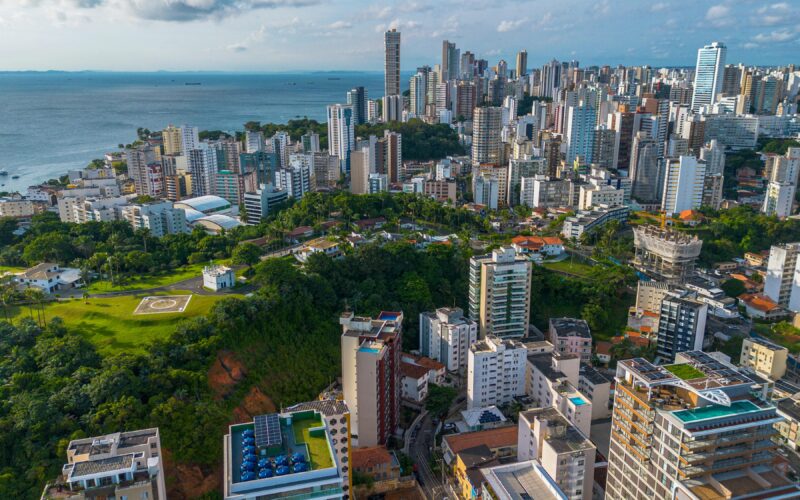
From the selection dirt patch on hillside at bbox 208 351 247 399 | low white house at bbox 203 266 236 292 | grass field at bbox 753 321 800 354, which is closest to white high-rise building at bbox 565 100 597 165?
grass field at bbox 753 321 800 354

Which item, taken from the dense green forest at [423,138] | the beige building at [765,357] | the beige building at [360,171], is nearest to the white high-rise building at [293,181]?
the beige building at [360,171]

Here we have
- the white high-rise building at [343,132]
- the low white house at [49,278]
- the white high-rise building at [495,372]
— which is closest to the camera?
the white high-rise building at [495,372]

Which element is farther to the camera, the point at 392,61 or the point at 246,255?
the point at 392,61

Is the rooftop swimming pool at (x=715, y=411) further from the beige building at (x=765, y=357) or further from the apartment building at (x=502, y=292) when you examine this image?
the apartment building at (x=502, y=292)

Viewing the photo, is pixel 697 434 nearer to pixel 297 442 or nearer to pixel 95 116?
pixel 297 442

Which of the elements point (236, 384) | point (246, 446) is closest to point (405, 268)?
point (236, 384)

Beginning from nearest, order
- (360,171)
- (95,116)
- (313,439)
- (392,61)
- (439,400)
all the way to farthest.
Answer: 1. (313,439)
2. (439,400)
3. (360,171)
4. (392,61)
5. (95,116)

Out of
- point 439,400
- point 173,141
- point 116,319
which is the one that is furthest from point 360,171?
point 439,400
